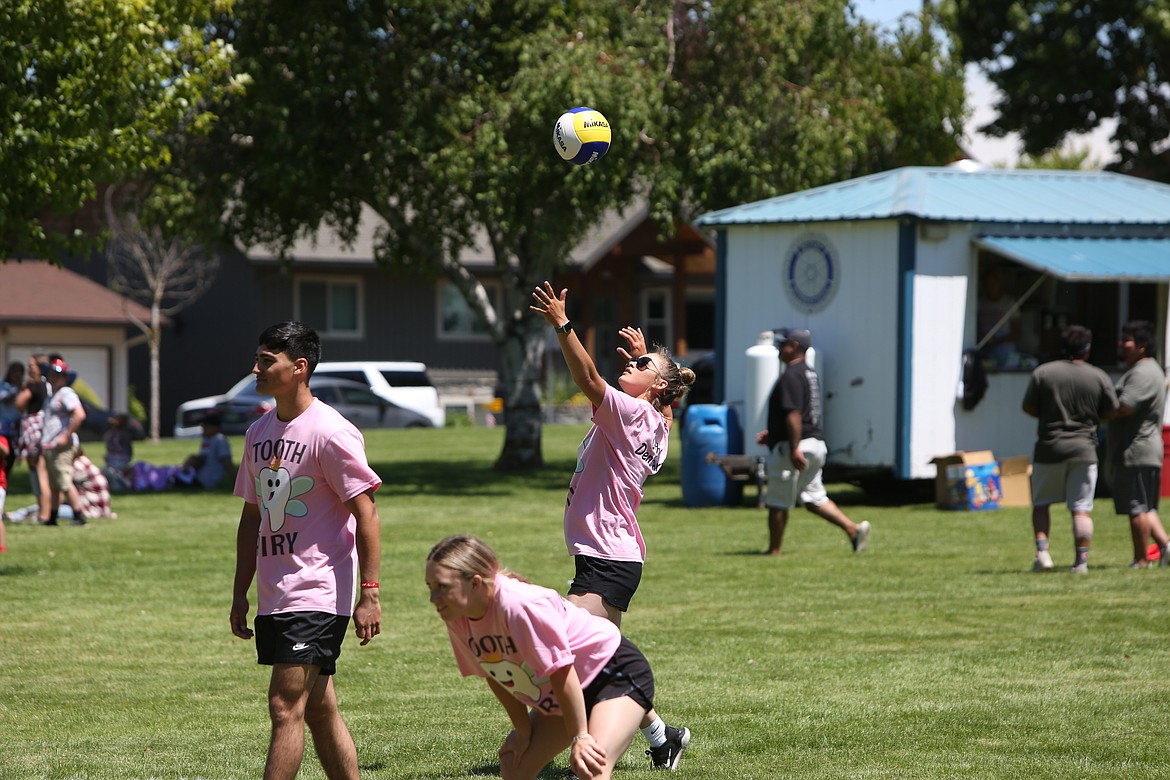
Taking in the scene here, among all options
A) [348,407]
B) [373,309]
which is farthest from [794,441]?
[373,309]

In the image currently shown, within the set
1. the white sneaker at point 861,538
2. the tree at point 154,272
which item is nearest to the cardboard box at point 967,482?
the white sneaker at point 861,538

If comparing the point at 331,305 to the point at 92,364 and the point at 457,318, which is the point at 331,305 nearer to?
the point at 457,318

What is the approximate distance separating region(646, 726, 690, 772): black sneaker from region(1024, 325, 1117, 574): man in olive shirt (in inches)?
228

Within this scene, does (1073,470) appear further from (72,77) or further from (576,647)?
(72,77)

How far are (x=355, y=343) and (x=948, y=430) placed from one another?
24489 mm

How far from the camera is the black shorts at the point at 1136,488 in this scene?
11.1 meters

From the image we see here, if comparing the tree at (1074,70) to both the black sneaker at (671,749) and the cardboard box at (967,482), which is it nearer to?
the cardboard box at (967,482)

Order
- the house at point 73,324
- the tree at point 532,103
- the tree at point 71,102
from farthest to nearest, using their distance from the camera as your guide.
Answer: the house at point 73,324, the tree at point 532,103, the tree at point 71,102

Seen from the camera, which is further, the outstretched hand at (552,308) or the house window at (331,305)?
the house window at (331,305)

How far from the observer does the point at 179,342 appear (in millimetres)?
40344

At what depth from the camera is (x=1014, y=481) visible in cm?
1706

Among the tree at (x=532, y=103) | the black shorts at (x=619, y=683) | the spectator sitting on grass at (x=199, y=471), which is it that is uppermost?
the tree at (x=532, y=103)

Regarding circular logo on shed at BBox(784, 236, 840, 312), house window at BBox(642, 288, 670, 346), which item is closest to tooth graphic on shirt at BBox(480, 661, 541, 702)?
circular logo on shed at BBox(784, 236, 840, 312)

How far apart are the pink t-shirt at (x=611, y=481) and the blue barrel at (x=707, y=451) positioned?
11.0 meters
